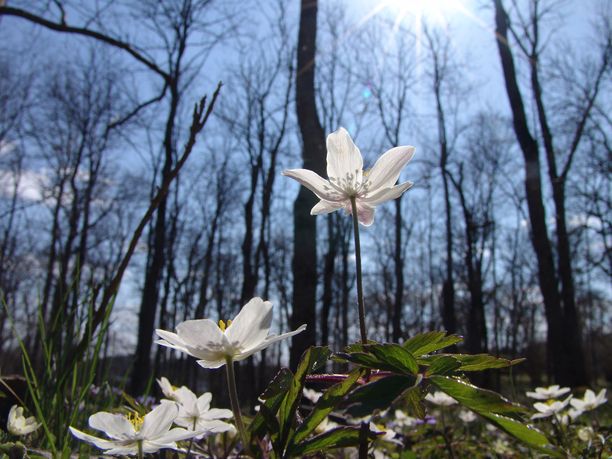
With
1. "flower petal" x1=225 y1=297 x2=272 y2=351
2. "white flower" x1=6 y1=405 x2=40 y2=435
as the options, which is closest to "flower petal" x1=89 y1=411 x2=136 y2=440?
"flower petal" x1=225 y1=297 x2=272 y2=351

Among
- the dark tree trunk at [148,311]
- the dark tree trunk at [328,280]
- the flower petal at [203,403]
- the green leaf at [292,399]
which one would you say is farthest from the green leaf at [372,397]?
the dark tree trunk at [328,280]

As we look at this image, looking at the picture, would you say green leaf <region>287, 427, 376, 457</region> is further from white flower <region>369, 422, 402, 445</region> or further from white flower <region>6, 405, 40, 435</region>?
white flower <region>6, 405, 40, 435</region>

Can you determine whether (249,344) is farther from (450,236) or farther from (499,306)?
(499,306)

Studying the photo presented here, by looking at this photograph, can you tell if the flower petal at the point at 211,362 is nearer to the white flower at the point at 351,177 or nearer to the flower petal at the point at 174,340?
the flower petal at the point at 174,340

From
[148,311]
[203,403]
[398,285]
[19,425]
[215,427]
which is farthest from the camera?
[398,285]

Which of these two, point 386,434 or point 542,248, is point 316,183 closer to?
point 386,434

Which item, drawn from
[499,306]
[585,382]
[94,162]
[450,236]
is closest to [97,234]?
[94,162]

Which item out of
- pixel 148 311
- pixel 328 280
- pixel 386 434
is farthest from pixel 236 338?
pixel 328 280
